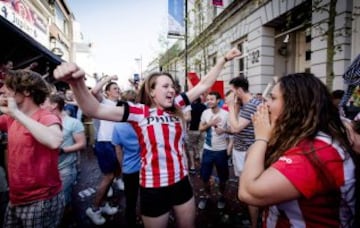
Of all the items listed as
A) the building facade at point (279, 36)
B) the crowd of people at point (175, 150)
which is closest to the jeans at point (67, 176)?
the crowd of people at point (175, 150)

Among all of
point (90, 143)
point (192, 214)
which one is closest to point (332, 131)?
point (192, 214)

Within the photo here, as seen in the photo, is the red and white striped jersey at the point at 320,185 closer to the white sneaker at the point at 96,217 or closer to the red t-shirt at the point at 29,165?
the red t-shirt at the point at 29,165

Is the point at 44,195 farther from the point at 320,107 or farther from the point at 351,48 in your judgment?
Answer: the point at 351,48

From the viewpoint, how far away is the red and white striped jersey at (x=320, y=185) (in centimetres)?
128

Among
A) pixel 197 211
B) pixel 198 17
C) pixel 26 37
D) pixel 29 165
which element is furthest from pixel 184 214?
pixel 198 17

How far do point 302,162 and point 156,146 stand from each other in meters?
1.41

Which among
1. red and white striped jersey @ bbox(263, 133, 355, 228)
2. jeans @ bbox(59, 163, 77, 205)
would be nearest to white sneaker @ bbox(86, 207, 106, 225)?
jeans @ bbox(59, 163, 77, 205)

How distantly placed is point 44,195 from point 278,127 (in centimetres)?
190

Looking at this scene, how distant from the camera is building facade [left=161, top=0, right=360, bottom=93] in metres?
6.95

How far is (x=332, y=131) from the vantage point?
143 centimetres

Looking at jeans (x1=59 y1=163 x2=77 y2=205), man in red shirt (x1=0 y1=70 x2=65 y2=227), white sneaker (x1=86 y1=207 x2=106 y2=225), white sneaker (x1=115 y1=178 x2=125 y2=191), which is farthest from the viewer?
white sneaker (x1=115 y1=178 x2=125 y2=191)

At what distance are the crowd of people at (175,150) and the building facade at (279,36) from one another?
3.99 m

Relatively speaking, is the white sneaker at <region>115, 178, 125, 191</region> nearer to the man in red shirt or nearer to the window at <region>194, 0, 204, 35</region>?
the man in red shirt

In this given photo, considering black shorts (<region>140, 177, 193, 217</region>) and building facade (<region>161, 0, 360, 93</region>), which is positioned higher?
building facade (<region>161, 0, 360, 93</region>)
